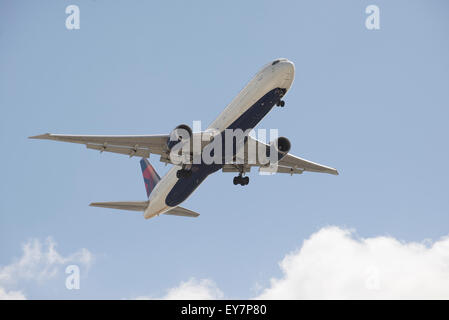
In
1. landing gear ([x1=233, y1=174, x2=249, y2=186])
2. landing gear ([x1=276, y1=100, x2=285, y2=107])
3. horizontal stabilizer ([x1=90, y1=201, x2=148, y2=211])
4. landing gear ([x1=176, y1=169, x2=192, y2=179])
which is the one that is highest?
landing gear ([x1=276, y1=100, x2=285, y2=107])

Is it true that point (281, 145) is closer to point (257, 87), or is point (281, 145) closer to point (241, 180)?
point (257, 87)

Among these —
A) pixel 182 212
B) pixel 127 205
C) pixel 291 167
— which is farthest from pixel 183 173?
pixel 291 167

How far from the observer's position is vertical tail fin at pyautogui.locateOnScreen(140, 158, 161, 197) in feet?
138

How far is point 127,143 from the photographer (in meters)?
31.3

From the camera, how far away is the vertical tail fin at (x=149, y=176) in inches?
1651

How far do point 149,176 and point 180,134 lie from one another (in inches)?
545

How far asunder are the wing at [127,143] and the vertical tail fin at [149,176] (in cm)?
949

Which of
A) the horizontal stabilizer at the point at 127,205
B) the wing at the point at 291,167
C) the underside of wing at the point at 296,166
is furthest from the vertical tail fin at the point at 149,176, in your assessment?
the underside of wing at the point at 296,166

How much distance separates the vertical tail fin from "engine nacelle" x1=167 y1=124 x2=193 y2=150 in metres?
12.7

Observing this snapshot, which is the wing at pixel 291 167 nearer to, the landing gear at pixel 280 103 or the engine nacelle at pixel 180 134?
the landing gear at pixel 280 103

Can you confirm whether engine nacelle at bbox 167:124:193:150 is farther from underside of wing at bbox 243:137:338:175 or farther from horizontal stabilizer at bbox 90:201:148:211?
horizontal stabilizer at bbox 90:201:148:211

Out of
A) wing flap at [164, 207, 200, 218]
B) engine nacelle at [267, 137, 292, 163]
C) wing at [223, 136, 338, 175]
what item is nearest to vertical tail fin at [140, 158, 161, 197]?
wing flap at [164, 207, 200, 218]

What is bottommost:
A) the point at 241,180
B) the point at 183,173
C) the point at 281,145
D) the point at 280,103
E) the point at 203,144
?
the point at 183,173
